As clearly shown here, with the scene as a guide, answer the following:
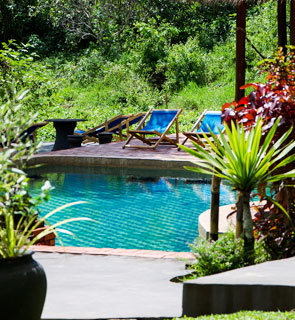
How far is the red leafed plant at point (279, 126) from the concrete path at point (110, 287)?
0.67m

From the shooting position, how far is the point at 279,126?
4664 millimetres

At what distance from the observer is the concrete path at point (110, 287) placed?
3355mm

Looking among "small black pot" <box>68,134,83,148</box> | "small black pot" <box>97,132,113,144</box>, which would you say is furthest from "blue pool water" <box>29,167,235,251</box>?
"small black pot" <box>97,132,113,144</box>

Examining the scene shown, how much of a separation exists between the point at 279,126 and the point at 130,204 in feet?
14.0

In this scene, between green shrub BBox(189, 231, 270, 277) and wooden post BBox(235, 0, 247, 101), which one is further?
wooden post BBox(235, 0, 247, 101)

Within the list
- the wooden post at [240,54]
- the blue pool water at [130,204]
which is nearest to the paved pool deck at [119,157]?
the blue pool water at [130,204]

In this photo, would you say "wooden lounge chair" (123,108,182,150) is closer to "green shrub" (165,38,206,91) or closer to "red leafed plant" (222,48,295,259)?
"green shrub" (165,38,206,91)

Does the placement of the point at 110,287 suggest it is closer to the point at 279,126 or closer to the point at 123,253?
the point at 123,253

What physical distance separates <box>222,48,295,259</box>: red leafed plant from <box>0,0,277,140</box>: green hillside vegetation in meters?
10.2

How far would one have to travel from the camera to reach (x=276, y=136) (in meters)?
4.73

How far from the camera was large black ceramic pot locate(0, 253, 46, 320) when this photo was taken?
281 cm

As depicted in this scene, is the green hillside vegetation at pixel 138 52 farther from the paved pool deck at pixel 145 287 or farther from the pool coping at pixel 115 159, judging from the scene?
the paved pool deck at pixel 145 287

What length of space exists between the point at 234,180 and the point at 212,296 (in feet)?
3.00

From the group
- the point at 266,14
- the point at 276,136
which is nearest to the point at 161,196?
the point at 276,136
